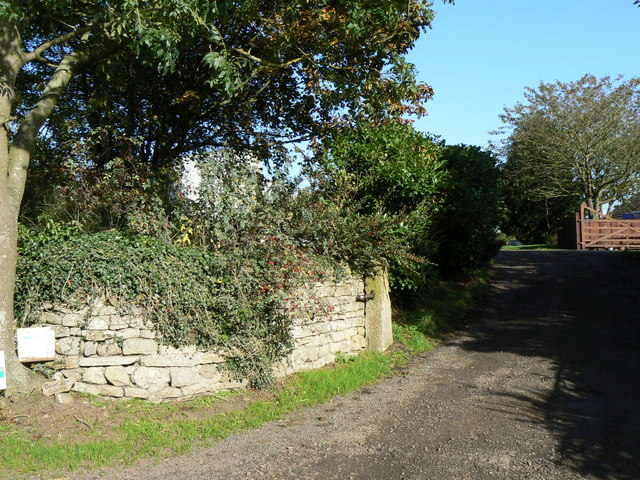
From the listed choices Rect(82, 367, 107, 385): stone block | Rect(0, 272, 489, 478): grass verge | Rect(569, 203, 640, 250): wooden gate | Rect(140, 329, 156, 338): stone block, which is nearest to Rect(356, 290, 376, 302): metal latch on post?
Rect(0, 272, 489, 478): grass verge

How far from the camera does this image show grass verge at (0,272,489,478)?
5.48 meters

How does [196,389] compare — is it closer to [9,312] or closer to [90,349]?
[90,349]

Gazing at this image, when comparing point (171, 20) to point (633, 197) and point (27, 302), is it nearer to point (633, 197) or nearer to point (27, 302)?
point (27, 302)

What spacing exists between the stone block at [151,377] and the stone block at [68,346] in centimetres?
77

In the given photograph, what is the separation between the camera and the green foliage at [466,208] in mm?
13844

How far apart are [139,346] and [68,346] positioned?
86cm

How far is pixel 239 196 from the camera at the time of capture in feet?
27.6

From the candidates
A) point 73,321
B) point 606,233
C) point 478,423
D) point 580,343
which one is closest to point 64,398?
point 73,321

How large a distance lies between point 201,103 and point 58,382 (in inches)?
268

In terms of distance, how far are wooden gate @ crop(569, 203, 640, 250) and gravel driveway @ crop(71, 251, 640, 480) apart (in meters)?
16.5

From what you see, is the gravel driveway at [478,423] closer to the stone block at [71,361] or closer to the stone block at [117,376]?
the stone block at [117,376]

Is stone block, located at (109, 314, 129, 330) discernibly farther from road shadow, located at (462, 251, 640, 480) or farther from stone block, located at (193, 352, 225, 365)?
road shadow, located at (462, 251, 640, 480)

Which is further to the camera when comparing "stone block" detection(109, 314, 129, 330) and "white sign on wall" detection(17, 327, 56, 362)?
"stone block" detection(109, 314, 129, 330)

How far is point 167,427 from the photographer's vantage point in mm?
6367
